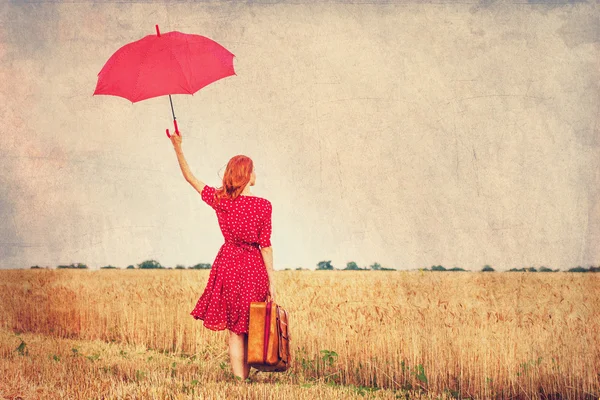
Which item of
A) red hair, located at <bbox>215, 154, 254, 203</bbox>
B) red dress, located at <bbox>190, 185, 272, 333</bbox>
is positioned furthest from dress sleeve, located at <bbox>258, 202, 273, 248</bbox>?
red hair, located at <bbox>215, 154, 254, 203</bbox>

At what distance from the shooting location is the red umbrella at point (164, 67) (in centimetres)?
550

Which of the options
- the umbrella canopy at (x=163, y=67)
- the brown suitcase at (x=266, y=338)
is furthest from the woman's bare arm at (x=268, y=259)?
the umbrella canopy at (x=163, y=67)

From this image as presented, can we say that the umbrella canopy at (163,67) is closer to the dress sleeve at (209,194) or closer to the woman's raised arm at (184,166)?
the woman's raised arm at (184,166)

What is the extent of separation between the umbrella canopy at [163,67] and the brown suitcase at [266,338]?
1.90 meters

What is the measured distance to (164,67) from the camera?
18.2 feet

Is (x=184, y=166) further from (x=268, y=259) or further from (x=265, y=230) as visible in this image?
(x=268, y=259)

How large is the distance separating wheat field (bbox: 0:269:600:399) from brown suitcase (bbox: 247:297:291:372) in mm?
254

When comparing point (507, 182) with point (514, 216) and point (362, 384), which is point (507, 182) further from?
point (362, 384)

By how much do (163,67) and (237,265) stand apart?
1.77 metres

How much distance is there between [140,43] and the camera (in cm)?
571

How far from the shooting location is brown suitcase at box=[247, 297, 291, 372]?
5289 mm

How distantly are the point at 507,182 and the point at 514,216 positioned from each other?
0.74 m

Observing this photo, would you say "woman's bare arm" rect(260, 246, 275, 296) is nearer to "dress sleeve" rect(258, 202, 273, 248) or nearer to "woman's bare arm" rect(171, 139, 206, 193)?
"dress sleeve" rect(258, 202, 273, 248)

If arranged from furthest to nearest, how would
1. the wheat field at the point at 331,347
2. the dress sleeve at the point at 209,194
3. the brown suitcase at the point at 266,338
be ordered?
the wheat field at the point at 331,347
the dress sleeve at the point at 209,194
the brown suitcase at the point at 266,338
